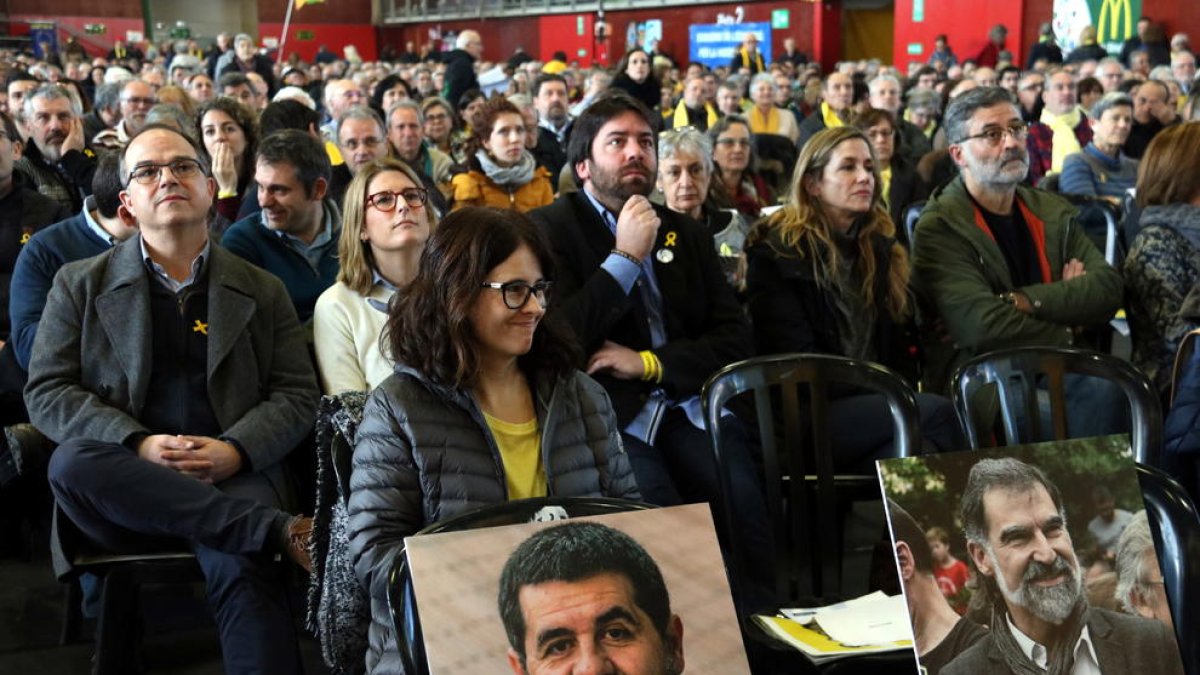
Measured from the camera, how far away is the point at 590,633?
1350 mm

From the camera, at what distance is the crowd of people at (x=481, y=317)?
1963 millimetres

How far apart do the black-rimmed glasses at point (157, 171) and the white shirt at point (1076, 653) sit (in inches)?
82.1

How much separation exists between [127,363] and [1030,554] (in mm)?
1994

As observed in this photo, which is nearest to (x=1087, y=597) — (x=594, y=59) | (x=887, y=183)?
(x=887, y=183)

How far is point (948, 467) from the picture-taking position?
4.96 feet

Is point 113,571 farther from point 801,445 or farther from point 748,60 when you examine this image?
point 748,60

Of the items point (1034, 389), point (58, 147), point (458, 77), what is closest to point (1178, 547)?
point (1034, 389)

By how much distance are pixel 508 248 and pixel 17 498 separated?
226cm

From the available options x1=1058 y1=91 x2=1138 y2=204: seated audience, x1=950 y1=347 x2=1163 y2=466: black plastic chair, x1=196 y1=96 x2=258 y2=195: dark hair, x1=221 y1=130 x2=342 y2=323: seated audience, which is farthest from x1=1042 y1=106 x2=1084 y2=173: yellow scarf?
x1=221 y1=130 x2=342 y2=323: seated audience

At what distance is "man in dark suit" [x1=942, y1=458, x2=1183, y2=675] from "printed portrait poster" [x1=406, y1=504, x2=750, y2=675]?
308 millimetres

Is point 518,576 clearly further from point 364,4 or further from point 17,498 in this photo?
point 364,4

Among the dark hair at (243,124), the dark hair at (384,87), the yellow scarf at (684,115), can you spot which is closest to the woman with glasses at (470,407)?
the dark hair at (243,124)

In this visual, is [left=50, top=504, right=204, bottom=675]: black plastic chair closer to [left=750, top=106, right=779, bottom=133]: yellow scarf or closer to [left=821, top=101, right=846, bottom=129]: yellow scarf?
[left=821, top=101, right=846, bottom=129]: yellow scarf

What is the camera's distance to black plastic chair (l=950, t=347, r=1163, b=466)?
94.9 inches
